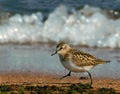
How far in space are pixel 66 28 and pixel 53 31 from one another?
0.34 metres

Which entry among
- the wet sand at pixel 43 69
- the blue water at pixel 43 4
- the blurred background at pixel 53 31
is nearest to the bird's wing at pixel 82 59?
the wet sand at pixel 43 69

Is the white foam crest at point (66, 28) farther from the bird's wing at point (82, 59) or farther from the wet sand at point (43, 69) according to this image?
the bird's wing at point (82, 59)

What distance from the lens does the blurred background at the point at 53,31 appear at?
12.3 meters

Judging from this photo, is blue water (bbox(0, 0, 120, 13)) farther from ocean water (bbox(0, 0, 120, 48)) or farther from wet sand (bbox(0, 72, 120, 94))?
wet sand (bbox(0, 72, 120, 94))

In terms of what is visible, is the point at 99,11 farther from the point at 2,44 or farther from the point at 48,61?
the point at 48,61

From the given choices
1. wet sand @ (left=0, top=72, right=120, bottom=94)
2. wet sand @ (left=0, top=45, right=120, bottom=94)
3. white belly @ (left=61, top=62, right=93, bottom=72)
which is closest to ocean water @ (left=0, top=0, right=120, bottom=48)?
wet sand @ (left=0, top=45, right=120, bottom=94)

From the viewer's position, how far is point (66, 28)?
52.2 ft

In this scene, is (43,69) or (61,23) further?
(61,23)

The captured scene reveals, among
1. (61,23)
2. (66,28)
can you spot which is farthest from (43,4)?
(66,28)

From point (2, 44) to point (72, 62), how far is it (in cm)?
506

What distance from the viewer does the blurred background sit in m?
12.3

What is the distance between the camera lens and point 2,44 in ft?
47.5

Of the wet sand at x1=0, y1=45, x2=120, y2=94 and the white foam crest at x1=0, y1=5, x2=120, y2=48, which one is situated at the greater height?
the wet sand at x1=0, y1=45, x2=120, y2=94

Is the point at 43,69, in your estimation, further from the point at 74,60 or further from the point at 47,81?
the point at 74,60
